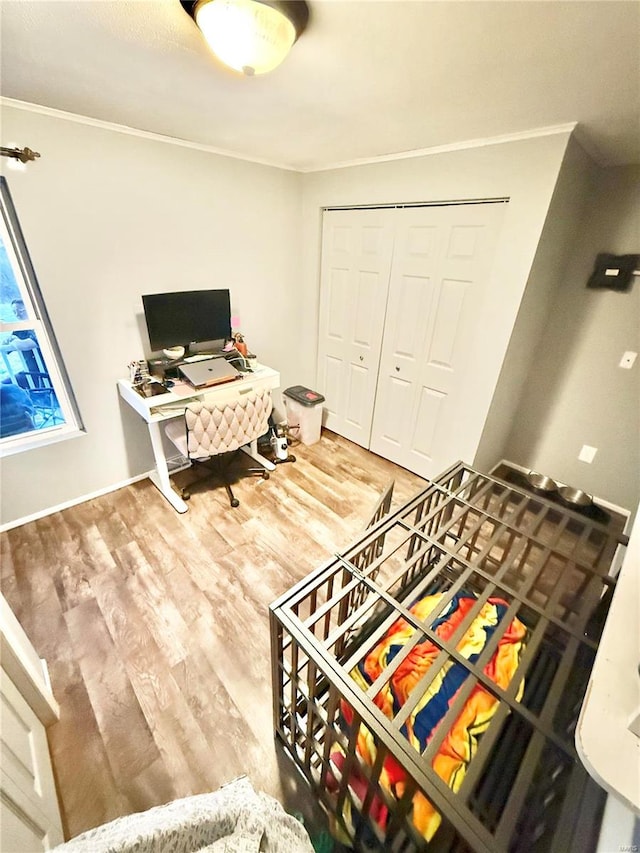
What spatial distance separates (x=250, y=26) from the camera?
2.95 feet

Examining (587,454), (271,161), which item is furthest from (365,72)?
(587,454)

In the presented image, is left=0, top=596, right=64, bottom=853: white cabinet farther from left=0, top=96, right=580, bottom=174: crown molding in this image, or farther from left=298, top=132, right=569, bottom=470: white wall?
left=298, top=132, right=569, bottom=470: white wall

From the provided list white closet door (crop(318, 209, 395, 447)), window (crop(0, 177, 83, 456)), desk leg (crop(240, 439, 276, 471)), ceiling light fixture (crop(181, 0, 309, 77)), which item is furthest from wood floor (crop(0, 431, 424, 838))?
ceiling light fixture (crop(181, 0, 309, 77))

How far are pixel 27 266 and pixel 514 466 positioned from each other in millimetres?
3643

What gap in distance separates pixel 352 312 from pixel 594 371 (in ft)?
5.91

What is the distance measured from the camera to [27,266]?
187cm

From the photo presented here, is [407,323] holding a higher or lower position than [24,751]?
higher

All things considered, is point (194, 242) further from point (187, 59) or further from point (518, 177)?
point (518, 177)

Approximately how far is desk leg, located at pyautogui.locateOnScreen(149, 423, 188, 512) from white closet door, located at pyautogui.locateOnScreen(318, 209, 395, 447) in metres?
1.61

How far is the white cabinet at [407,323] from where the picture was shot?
212 cm

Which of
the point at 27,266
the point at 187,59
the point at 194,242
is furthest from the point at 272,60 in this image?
the point at 27,266

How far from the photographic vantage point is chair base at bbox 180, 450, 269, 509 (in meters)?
2.45

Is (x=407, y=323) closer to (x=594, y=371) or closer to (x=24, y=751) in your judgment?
(x=594, y=371)

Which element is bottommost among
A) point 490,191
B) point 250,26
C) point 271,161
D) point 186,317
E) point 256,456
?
point 256,456
